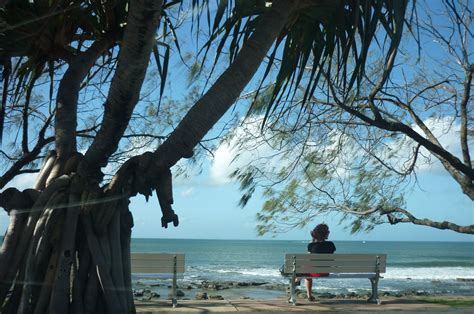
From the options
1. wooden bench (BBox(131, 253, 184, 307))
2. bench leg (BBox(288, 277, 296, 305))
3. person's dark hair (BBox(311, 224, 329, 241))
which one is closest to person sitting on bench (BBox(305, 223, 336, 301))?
person's dark hair (BBox(311, 224, 329, 241))

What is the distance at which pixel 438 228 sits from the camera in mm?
10352

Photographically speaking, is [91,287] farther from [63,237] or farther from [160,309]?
[160,309]

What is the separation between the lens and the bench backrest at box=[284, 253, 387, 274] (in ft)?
27.8

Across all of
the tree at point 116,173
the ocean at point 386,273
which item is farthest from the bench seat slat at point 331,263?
the ocean at point 386,273

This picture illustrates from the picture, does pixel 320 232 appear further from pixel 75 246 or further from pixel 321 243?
pixel 75 246

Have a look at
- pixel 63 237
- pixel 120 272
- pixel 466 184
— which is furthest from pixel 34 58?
pixel 466 184

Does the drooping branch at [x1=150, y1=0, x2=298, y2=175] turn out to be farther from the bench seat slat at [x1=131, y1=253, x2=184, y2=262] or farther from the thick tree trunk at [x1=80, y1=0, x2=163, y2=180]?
the bench seat slat at [x1=131, y1=253, x2=184, y2=262]

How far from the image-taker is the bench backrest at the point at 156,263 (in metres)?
8.16

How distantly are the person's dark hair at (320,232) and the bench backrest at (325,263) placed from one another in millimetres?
649

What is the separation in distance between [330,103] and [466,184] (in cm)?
245

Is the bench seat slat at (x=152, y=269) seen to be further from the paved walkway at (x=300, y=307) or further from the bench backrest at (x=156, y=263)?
the paved walkway at (x=300, y=307)

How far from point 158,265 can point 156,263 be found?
4cm

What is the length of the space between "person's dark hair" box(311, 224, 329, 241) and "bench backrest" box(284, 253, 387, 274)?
0.65 meters

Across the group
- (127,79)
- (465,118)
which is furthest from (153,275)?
(465,118)
